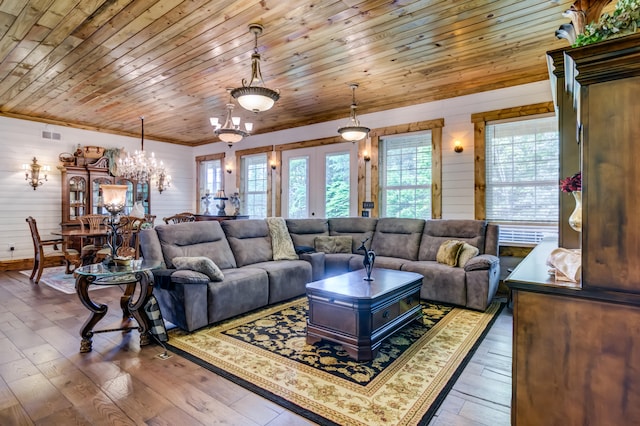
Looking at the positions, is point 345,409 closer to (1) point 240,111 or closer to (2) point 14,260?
(1) point 240,111

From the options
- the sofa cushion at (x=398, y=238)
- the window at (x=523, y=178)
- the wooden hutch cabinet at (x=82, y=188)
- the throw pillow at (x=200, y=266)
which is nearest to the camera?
the throw pillow at (x=200, y=266)

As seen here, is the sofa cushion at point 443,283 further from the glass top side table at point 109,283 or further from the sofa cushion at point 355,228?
the glass top side table at point 109,283

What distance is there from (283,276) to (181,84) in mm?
3052

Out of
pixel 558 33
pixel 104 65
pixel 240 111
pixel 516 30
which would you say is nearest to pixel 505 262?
pixel 516 30

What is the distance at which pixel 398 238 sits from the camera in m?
5.16

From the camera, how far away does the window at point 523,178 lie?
451cm

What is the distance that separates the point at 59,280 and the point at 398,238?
5394mm

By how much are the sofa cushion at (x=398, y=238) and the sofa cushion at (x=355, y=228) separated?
0.43 feet

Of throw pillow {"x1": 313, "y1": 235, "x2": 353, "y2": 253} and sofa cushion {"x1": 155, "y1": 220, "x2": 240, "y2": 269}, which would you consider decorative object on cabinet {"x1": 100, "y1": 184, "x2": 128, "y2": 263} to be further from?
throw pillow {"x1": 313, "y1": 235, "x2": 353, "y2": 253}

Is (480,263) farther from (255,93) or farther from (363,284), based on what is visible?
(255,93)

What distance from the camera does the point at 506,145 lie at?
483cm

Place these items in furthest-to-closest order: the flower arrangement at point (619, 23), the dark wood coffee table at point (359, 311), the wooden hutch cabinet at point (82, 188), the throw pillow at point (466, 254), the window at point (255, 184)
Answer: the window at point (255, 184) → the wooden hutch cabinet at point (82, 188) → the throw pillow at point (466, 254) → the dark wood coffee table at point (359, 311) → the flower arrangement at point (619, 23)

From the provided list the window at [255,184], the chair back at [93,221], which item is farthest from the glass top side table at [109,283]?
the window at [255,184]

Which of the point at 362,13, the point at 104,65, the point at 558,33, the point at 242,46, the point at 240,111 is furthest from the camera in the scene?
the point at 240,111
